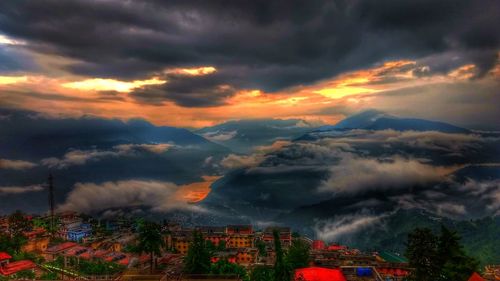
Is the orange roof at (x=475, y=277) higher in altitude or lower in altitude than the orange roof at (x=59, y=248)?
higher

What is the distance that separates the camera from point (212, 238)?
7244 cm

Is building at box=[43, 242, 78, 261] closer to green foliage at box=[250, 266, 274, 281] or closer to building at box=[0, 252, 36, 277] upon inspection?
building at box=[0, 252, 36, 277]

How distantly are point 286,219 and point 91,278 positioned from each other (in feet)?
492

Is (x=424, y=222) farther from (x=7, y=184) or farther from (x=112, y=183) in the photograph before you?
(x=7, y=184)

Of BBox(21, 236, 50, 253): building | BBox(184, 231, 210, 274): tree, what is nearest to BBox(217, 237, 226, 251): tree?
BBox(184, 231, 210, 274): tree

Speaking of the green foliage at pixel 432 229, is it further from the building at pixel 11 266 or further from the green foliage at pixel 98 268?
the building at pixel 11 266

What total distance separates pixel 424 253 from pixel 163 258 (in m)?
37.0

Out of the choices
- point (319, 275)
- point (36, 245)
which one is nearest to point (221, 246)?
point (36, 245)

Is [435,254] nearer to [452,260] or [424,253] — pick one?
[424,253]

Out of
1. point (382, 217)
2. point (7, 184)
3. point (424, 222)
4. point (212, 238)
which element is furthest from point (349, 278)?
point (7, 184)

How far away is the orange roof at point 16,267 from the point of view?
40.1 m

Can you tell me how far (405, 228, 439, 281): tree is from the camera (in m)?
28.0

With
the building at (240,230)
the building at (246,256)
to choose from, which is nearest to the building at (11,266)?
the building at (246,256)

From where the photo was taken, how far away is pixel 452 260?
90.4 ft
